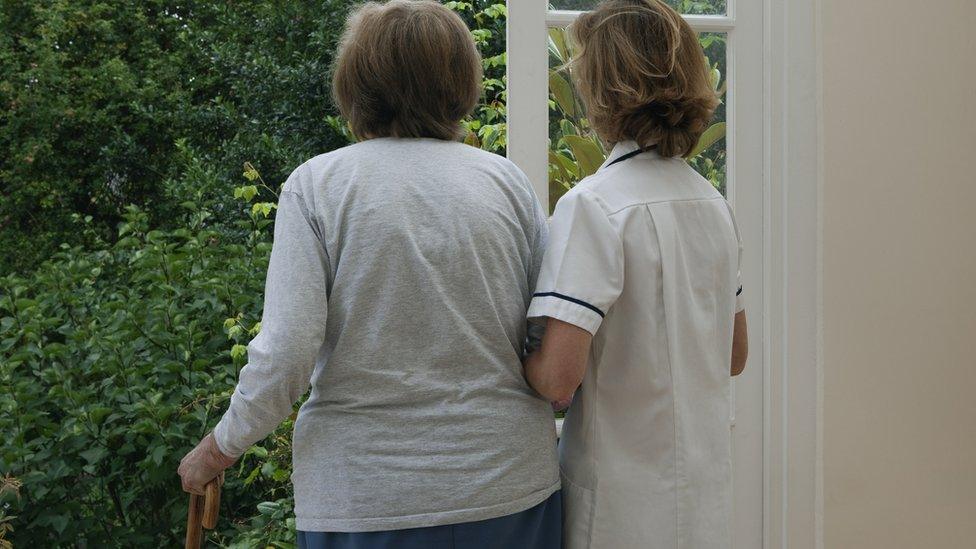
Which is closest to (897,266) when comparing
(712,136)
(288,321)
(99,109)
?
(712,136)

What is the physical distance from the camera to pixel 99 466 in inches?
104

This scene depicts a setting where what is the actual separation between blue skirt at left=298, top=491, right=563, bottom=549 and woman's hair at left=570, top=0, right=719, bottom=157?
1.77ft

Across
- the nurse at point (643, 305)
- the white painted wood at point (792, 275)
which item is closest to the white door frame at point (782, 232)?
the white painted wood at point (792, 275)

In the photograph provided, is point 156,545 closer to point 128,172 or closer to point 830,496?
point 830,496

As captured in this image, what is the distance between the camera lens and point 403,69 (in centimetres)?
138

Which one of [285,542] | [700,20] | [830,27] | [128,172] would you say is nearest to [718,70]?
[700,20]

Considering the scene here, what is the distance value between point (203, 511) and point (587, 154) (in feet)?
3.25

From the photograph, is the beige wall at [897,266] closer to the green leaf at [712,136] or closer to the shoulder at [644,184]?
the green leaf at [712,136]

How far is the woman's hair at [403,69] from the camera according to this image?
1385 millimetres

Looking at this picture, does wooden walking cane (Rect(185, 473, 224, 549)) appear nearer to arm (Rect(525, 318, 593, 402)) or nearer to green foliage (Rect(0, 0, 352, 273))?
arm (Rect(525, 318, 593, 402))

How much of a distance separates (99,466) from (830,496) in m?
1.76

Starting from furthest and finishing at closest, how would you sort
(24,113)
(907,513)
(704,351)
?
(24,113)
(907,513)
(704,351)

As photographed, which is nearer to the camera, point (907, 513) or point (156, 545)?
point (907, 513)

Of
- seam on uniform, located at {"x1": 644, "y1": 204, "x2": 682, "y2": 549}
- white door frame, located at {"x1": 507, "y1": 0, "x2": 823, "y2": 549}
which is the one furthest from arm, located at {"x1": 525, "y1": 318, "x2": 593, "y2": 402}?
white door frame, located at {"x1": 507, "y1": 0, "x2": 823, "y2": 549}
